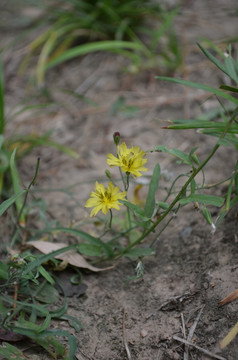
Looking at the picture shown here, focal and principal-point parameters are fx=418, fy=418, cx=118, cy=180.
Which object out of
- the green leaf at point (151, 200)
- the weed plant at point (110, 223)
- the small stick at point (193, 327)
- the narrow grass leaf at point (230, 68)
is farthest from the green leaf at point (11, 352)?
the narrow grass leaf at point (230, 68)

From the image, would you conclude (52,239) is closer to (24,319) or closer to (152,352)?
(24,319)

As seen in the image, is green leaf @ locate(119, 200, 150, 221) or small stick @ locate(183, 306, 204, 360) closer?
small stick @ locate(183, 306, 204, 360)

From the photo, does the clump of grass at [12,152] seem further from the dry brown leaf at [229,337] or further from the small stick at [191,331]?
the dry brown leaf at [229,337]

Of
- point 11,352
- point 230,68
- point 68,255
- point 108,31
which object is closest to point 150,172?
point 68,255

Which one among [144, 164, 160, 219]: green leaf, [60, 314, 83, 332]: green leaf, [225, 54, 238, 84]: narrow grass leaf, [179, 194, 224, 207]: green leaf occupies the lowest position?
[60, 314, 83, 332]: green leaf

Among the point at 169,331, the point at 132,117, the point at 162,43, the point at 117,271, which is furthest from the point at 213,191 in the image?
the point at 162,43

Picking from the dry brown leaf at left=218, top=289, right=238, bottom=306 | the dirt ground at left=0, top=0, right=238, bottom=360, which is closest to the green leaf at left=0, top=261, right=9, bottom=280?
the dirt ground at left=0, top=0, right=238, bottom=360

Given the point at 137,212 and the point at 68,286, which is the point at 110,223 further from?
the point at 68,286

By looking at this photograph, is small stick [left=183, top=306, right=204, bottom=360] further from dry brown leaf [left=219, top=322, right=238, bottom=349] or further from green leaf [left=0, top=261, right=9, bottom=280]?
green leaf [left=0, top=261, right=9, bottom=280]
